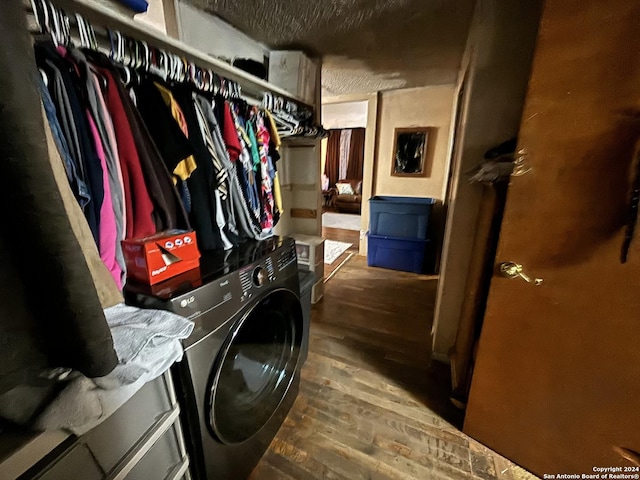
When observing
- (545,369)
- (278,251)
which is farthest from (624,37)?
(278,251)

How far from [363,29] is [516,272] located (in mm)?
1635

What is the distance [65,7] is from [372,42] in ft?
5.57

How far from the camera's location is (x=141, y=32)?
2.70 ft

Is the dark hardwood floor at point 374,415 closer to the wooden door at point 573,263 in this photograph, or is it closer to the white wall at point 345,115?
the wooden door at point 573,263

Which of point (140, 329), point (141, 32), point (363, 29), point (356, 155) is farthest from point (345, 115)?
point (140, 329)

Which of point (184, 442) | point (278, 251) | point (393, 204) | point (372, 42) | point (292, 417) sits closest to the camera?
point (184, 442)

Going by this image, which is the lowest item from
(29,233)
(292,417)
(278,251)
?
(292,417)

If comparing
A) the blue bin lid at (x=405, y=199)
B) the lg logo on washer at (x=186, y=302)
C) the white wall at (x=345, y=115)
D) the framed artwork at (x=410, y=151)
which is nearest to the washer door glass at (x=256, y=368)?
the lg logo on washer at (x=186, y=302)

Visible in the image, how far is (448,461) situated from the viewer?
118 centimetres

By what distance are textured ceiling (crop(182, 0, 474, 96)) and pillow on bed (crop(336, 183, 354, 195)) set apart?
4.03 meters

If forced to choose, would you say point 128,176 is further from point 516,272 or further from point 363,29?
point 363,29

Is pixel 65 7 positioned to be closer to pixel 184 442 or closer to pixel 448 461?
pixel 184 442

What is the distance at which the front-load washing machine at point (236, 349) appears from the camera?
0.74 metres

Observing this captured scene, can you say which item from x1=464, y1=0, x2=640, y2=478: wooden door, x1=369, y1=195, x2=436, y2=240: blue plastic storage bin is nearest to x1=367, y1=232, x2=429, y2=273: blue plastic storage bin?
x1=369, y1=195, x2=436, y2=240: blue plastic storage bin
